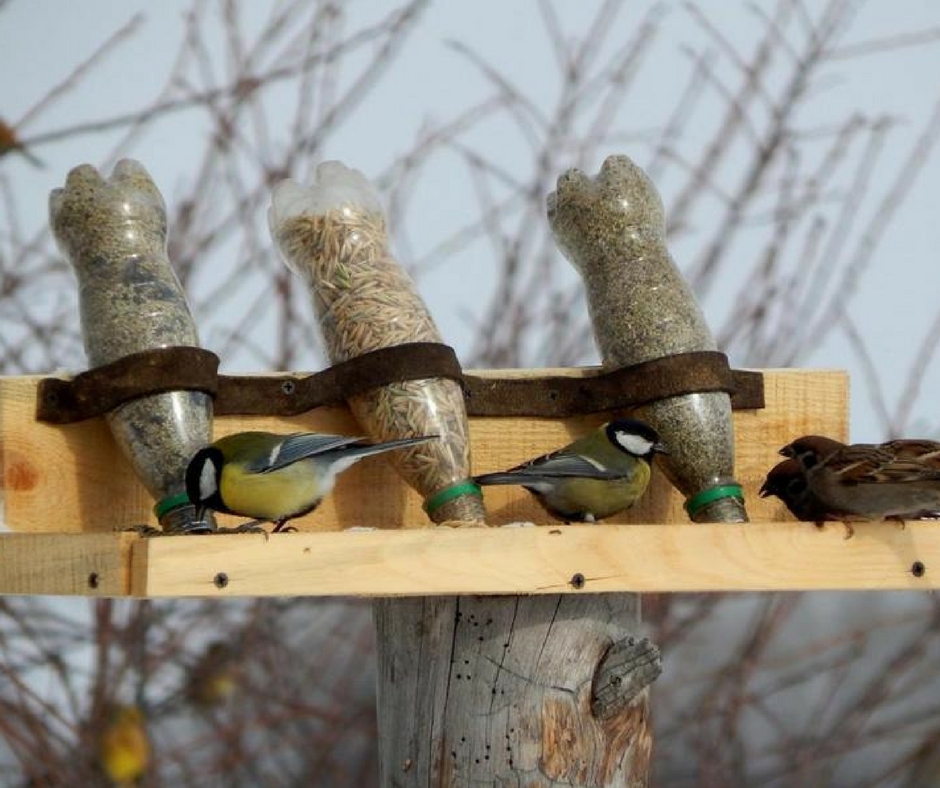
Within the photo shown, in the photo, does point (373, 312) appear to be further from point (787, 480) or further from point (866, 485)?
point (866, 485)

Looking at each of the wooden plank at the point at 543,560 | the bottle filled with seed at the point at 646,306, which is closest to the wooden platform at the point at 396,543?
the wooden plank at the point at 543,560

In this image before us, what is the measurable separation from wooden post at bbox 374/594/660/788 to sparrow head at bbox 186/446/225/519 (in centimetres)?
33

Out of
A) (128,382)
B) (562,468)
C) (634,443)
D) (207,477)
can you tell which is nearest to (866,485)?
(634,443)

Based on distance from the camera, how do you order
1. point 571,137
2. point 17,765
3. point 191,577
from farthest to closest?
1. point 571,137
2. point 17,765
3. point 191,577

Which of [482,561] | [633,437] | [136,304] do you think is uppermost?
[136,304]

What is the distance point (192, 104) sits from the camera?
2.85m

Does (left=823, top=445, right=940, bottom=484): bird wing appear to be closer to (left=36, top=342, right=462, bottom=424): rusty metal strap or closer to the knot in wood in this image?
the knot in wood

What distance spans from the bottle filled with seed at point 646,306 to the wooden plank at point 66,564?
0.94 meters

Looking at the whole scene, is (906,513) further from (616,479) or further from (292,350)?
(292,350)

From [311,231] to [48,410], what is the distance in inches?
20.1

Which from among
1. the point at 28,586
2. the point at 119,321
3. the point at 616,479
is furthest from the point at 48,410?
the point at 616,479

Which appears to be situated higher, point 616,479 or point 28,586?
point 616,479

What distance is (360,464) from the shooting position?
8.32ft

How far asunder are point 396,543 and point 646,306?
30.2 inches
